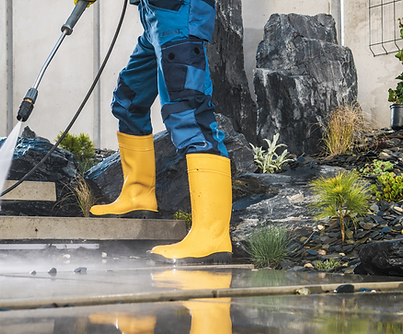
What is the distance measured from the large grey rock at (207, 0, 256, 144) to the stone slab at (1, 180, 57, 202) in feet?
10.4

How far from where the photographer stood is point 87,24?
8109 mm

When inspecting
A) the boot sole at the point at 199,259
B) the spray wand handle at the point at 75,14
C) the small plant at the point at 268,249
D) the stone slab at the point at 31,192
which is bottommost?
the small plant at the point at 268,249

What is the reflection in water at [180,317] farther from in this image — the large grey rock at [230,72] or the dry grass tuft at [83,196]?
the large grey rock at [230,72]

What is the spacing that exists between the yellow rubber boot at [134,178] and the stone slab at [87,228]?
177 mm

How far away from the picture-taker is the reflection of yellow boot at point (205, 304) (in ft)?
2.19

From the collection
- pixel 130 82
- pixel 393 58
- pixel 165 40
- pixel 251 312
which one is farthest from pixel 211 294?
pixel 393 58

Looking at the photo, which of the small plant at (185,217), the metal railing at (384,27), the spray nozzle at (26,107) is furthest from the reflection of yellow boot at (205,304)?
the metal railing at (384,27)

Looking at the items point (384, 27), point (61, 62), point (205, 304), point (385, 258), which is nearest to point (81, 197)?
point (385, 258)

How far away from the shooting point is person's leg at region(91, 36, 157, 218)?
2275 mm

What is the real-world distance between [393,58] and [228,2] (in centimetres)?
244

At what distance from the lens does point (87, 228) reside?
2.01 metres

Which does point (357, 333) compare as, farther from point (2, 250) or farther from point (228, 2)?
point (228, 2)

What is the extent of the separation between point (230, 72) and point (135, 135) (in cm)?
335

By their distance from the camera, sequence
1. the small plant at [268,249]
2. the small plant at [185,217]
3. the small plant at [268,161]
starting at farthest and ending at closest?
1. the small plant at [268,161]
2. the small plant at [185,217]
3. the small plant at [268,249]
